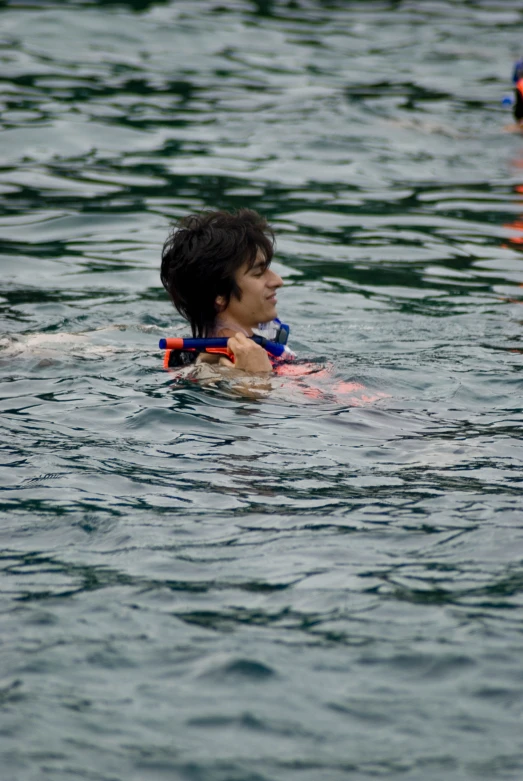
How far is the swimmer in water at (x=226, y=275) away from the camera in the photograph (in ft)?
20.0

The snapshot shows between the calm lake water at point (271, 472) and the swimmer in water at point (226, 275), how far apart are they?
430 millimetres

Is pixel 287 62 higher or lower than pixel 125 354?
higher

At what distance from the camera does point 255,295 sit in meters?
6.11

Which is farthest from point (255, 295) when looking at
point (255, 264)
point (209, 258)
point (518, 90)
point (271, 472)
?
point (518, 90)

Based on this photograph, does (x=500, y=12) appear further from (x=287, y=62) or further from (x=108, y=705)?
(x=108, y=705)

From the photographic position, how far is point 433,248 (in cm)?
955

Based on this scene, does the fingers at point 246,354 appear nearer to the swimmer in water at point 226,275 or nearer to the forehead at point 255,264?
the swimmer in water at point 226,275

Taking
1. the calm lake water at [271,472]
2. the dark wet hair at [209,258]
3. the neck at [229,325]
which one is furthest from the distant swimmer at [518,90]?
the neck at [229,325]

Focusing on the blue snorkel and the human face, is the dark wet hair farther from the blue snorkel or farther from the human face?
the blue snorkel

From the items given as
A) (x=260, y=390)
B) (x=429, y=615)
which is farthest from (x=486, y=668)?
(x=260, y=390)

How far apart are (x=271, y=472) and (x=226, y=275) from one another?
1678 mm

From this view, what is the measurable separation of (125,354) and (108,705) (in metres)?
3.91

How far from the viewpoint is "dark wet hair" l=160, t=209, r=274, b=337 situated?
6.09 meters

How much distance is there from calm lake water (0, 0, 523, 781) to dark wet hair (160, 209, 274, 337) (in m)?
0.47
